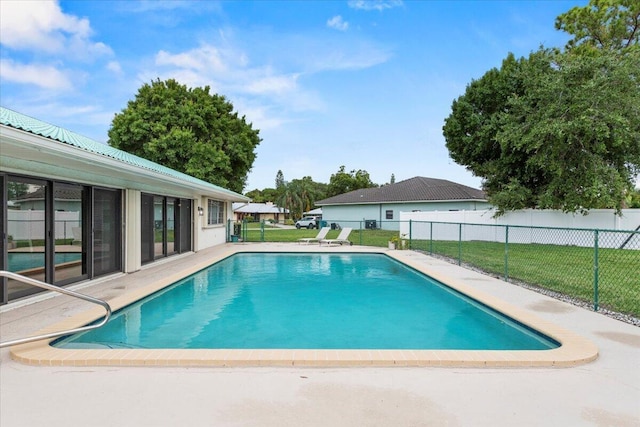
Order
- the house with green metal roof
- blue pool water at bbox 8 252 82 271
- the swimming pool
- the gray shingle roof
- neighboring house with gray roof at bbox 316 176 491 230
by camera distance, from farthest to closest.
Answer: the gray shingle roof < neighboring house with gray roof at bbox 316 176 491 230 < blue pool water at bbox 8 252 82 271 < the house with green metal roof < the swimming pool

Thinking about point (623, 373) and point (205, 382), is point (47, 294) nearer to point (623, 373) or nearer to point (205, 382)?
point (205, 382)

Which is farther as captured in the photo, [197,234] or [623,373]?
[197,234]

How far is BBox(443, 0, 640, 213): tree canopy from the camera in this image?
1416cm

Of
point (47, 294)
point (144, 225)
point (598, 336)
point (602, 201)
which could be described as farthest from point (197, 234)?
point (602, 201)

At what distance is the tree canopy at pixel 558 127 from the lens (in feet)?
46.5

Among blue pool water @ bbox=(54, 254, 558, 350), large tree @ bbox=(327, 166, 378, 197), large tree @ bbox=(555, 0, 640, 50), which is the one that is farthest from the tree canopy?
large tree @ bbox=(327, 166, 378, 197)

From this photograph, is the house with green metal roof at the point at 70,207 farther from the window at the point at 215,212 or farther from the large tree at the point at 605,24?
the large tree at the point at 605,24

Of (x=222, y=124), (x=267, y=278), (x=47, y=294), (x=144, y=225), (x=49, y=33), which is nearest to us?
(x=47, y=294)

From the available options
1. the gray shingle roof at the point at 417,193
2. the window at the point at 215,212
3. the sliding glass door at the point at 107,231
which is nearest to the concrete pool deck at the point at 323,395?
the sliding glass door at the point at 107,231

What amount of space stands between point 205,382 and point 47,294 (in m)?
5.03

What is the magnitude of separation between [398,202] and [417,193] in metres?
1.62

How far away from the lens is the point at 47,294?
21.4 feet

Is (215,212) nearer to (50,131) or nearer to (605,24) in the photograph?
(50,131)

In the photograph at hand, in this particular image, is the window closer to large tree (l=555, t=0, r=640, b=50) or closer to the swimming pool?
the swimming pool
